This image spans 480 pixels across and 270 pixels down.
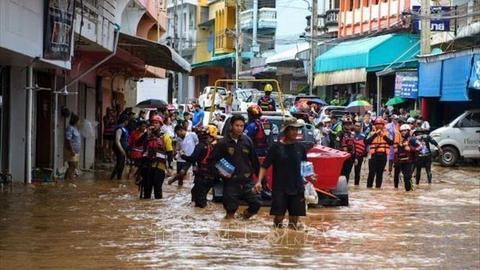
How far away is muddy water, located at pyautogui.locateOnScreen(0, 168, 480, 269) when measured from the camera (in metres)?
10.1

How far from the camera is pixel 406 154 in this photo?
66.8 ft

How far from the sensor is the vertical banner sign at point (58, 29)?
53.2ft

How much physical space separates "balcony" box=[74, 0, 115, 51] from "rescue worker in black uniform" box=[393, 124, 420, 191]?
7321 millimetres

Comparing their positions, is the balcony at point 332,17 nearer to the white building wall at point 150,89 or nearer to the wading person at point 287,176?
the white building wall at point 150,89

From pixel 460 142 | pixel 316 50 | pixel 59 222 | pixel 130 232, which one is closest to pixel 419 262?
pixel 130 232

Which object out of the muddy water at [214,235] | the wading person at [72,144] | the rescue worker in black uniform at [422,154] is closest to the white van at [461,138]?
the rescue worker in black uniform at [422,154]

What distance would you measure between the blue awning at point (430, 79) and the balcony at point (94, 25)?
13485 millimetres

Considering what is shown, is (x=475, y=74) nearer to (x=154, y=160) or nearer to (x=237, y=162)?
(x=154, y=160)

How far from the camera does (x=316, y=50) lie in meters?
46.4

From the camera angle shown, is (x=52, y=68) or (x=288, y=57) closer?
(x=52, y=68)

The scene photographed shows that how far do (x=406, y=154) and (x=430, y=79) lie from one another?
1274 centimetres

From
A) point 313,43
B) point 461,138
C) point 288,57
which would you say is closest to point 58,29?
point 461,138

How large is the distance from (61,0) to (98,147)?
14617 mm

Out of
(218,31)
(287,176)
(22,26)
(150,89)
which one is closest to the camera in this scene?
(287,176)
